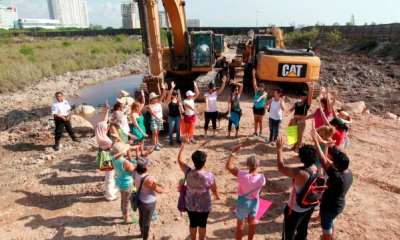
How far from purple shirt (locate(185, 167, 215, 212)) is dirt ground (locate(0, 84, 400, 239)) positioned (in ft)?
3.17

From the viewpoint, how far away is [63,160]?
614 cm

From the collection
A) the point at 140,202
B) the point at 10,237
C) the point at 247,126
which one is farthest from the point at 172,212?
the point at 247,126

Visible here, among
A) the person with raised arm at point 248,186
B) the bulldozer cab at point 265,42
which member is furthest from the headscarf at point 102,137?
the bulldozer cab at point 265,42

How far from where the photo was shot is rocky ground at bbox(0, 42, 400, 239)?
4.05 m

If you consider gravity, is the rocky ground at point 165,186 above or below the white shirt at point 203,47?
below

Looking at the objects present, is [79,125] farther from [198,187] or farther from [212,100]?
[198,187]

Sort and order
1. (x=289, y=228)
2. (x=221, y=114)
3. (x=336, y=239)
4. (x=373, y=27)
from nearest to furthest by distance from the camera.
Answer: (x=289, y=228)
(x=336, y=239)
(x=221, y=114)
(x=373, y=27)

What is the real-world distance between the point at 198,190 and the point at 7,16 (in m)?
217

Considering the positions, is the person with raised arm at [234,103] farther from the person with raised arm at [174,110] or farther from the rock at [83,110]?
the rock at [83,110]

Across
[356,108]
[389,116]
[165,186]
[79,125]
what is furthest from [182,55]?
[389,116]

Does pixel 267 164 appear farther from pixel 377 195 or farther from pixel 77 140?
pixel 77 140

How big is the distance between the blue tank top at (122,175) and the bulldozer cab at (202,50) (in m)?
8.07

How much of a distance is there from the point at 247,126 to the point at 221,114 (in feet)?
3.32

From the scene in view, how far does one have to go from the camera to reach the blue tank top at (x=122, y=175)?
3.68 metres
